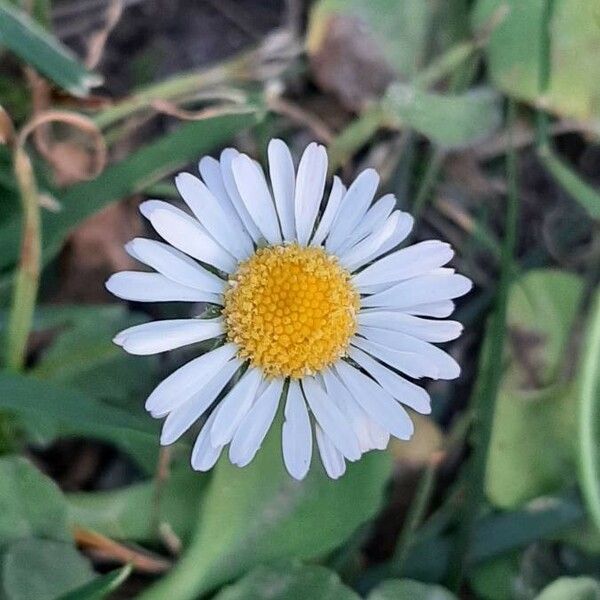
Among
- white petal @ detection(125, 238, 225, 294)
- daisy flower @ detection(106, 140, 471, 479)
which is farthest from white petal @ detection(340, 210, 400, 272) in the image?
white petal @ detection(125, 238, 225, 294)

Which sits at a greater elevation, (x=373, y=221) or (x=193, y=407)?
(x=373, y=221)

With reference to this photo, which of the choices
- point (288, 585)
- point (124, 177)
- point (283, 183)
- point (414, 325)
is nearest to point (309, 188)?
point (283, 183)

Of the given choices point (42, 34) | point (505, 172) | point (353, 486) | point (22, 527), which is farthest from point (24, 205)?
point (505, 172)

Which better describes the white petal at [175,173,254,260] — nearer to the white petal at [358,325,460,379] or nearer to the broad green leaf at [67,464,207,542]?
the white petal at [358,325,460,379]

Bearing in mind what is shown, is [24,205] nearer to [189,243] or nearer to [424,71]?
[189,243]

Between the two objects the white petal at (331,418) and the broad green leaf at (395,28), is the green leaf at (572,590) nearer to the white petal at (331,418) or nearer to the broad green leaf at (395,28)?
the white petal at (331,418)

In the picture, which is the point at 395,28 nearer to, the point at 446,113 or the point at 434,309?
the point at 446,113

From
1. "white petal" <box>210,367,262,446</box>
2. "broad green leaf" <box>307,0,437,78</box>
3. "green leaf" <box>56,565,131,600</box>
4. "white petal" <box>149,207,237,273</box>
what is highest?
"broad green leaf" <box>307,0,437,78</box>
